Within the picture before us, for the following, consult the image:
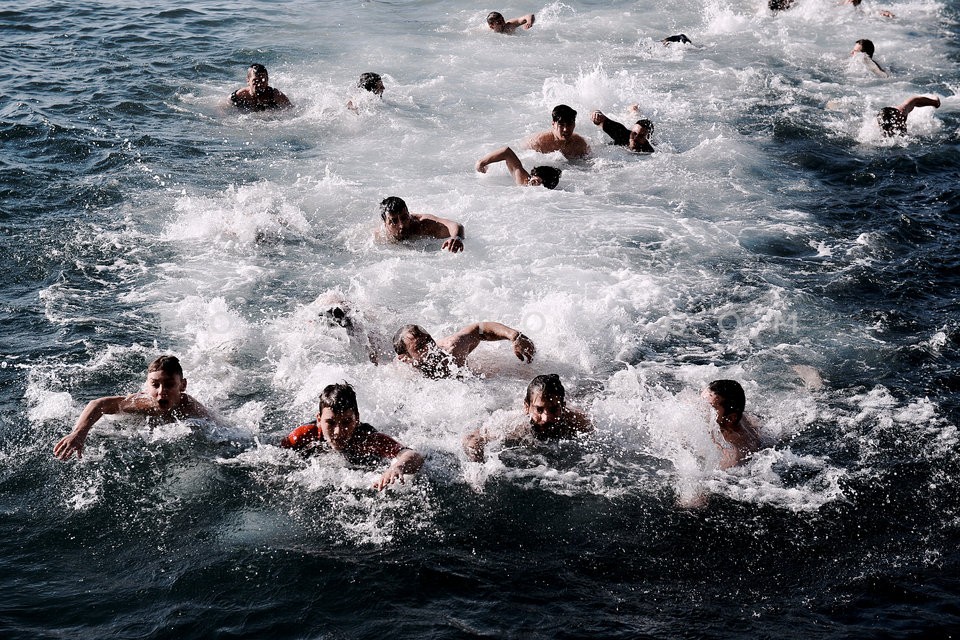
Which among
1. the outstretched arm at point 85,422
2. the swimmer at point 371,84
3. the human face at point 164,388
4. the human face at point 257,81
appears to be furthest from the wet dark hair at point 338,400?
the human face at point 257,81

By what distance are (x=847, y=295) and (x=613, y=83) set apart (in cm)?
755

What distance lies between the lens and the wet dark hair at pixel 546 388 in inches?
275

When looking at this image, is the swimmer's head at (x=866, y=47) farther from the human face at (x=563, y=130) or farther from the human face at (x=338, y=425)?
the human face at (x=338, y=425)

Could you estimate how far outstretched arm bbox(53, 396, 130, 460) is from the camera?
6508mm

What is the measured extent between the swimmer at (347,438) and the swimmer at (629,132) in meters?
7.74

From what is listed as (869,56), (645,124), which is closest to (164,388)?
(645,124)

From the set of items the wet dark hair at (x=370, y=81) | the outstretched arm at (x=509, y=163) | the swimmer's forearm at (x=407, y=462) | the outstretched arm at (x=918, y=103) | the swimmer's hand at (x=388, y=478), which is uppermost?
the outstretched arm at (x=918, y=103)

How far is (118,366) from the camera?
809 centimetres

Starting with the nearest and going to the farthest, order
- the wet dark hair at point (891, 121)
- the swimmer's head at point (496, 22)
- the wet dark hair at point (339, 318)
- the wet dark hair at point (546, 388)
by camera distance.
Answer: the wet dark hair at point (546, 388) → the wet dark hair at point (339, 318) → the wet dark hair at point (891, 121) → the swimmer's head at point (496, 22)

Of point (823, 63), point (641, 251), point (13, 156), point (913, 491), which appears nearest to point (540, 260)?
point (641, 251)

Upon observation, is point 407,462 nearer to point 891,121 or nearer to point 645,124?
point 645,124

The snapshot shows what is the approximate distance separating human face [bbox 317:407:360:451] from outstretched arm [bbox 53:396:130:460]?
68.9 inches

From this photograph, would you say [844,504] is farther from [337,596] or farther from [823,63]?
[823,63]

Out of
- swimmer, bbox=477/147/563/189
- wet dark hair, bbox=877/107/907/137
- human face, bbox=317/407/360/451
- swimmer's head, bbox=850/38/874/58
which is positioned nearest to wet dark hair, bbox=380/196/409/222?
swimmer, bbox=477/147/563/189
